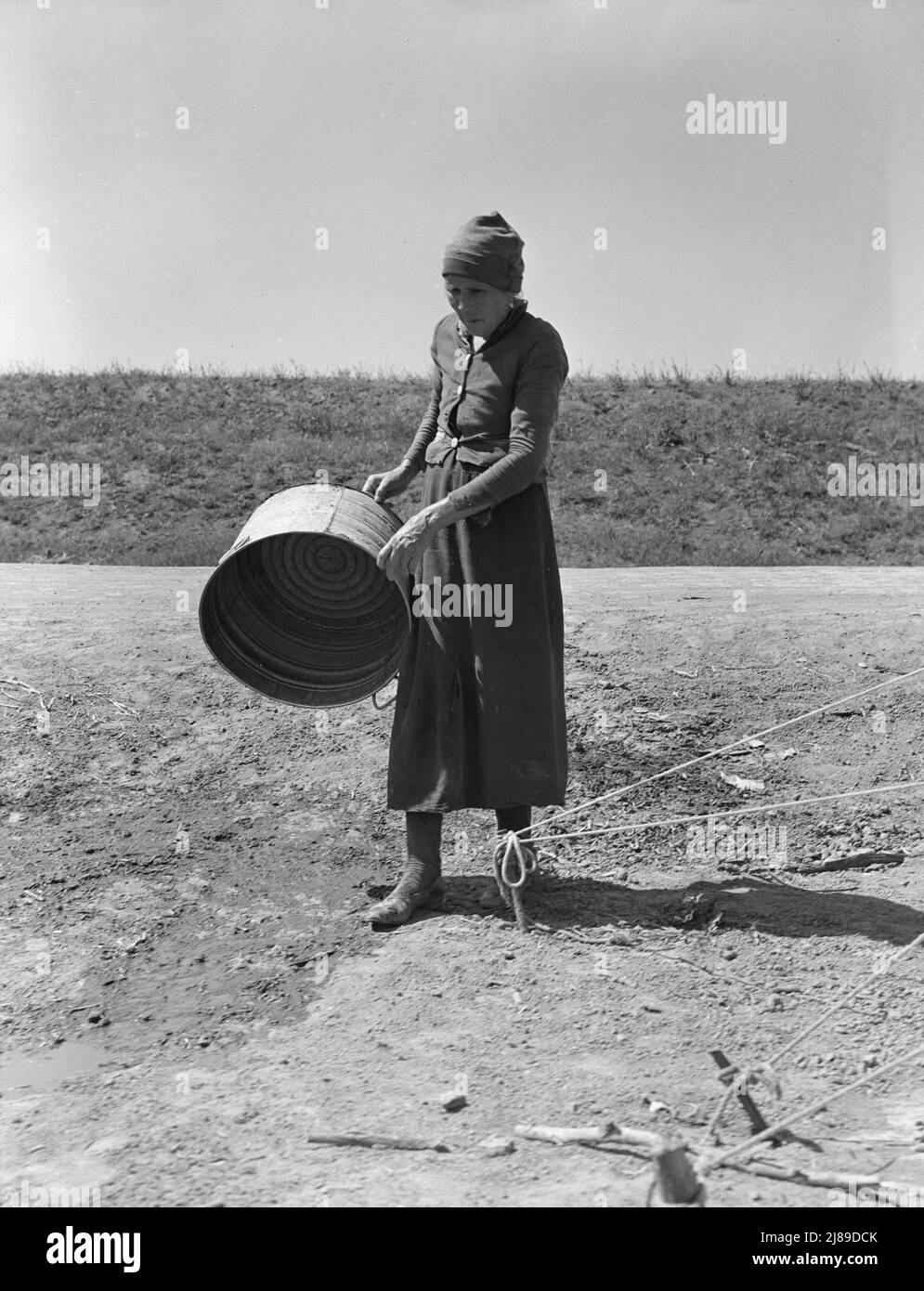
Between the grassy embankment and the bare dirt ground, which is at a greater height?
the grassy embankment

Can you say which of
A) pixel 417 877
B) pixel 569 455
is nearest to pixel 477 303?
pixel 417 877

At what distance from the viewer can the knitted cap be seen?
3.79 meters

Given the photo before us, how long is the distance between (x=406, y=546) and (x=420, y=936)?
45.9 inches

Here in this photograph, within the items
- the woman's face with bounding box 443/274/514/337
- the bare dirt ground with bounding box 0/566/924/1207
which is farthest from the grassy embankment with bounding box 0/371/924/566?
the woman's face with bounding box 443/274/514/337

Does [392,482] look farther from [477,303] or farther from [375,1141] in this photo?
[375,1141]

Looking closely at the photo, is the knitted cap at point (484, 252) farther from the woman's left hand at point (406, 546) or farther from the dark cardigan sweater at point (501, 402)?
the woman's left hand at point (406, 546)

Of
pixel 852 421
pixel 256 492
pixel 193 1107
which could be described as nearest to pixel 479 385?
pixel 193 1107

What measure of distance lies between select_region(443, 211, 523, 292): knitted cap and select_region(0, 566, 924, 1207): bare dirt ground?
6.32 ft

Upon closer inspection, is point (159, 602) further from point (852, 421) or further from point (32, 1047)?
point (852, 421)

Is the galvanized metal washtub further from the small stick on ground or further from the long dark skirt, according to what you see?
the small stick on ground

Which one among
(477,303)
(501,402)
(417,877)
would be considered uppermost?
(477,303)

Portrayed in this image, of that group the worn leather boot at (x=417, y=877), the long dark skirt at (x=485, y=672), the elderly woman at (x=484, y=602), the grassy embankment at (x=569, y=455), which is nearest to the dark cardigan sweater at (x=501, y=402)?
the elderly woman at (x=484, y=602)

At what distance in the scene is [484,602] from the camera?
3.99 metres

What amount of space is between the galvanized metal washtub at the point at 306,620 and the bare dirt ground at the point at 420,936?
774mm
